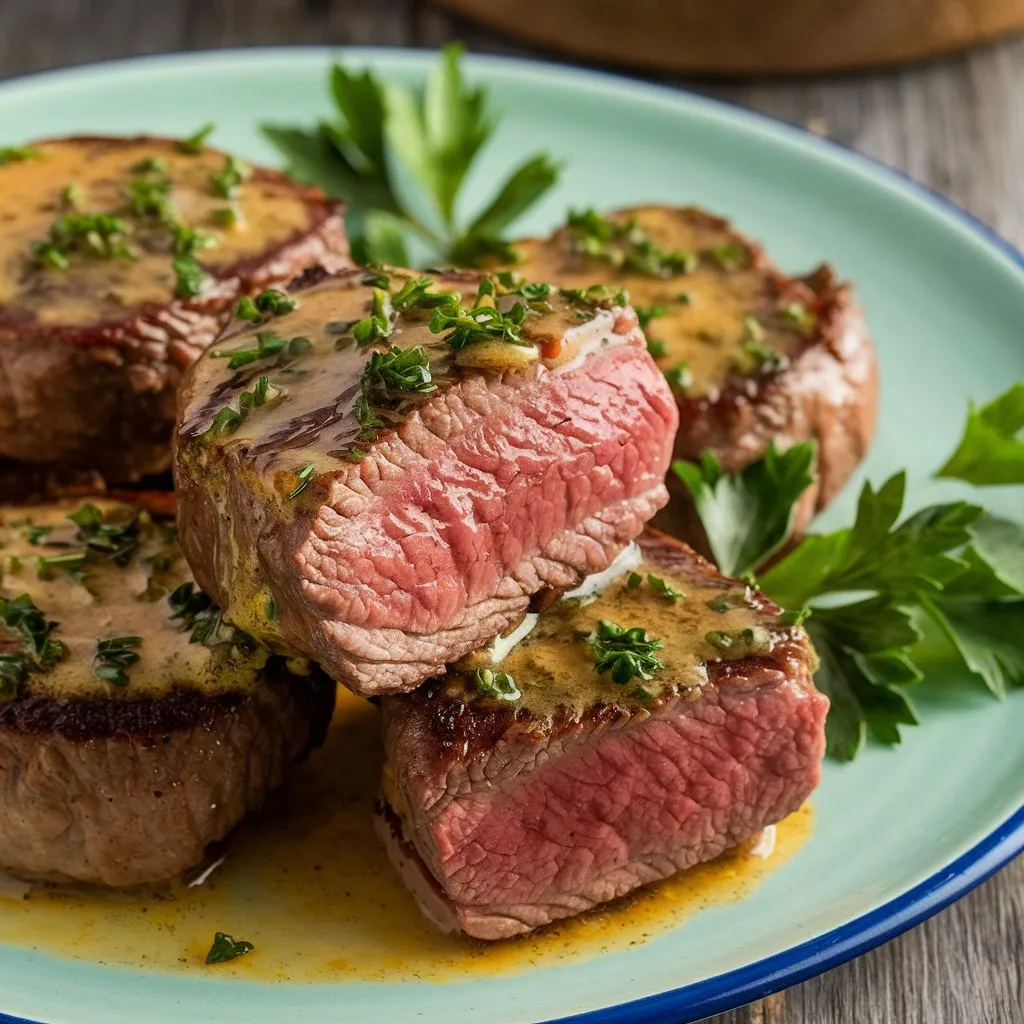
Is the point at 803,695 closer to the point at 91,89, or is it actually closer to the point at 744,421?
the point at 744,421

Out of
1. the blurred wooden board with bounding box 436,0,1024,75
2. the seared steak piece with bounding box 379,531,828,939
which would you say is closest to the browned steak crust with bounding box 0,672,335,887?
the seared steak piece with bounding box 379,531,828,939

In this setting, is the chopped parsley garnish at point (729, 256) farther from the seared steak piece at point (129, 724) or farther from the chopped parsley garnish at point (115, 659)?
the chopped parsley garnish at point (115, 659)

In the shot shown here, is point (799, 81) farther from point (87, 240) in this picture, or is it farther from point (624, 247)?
point (87, 240)

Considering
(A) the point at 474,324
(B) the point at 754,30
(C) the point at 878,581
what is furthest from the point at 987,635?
(B) the point at 754,30

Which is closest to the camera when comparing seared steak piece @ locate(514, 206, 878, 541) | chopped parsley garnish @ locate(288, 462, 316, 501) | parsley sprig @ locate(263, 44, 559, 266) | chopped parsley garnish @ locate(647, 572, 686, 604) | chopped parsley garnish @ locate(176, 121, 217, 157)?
chopped parsley garnish @ locate(288, 462, 316, 501)

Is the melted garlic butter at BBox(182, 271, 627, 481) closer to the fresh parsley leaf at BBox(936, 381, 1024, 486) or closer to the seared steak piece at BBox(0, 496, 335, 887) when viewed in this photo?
the seared steak piece at BBox(0, 496, 335, 887)

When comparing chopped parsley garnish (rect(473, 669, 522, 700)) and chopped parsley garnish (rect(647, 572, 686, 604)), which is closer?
chopped parsley garnish (rect(473, 669, 522, 700))
